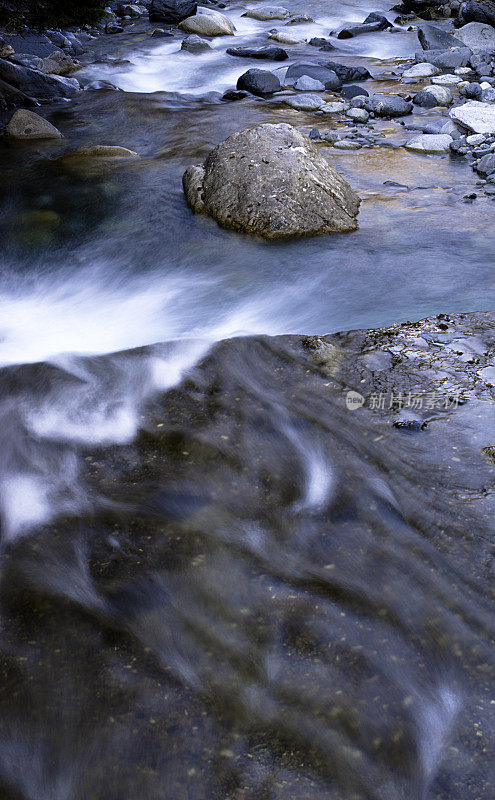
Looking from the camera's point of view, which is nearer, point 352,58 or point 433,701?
point 433,701

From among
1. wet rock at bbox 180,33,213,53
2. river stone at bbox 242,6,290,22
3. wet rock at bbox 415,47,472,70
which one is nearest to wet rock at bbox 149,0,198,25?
river stone at bbox 242,6,290,22

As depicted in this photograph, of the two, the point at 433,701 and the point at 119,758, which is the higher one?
the point at 119,758

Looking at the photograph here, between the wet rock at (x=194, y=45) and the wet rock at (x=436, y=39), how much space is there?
16.7 feet

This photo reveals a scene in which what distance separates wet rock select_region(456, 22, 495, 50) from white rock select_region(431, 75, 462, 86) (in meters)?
3.00

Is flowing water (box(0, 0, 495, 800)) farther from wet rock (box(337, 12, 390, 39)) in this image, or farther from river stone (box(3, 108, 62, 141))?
wet rock (box(337, 12, 390, 39))

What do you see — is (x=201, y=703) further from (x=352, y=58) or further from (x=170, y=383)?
(x=352, y=58)

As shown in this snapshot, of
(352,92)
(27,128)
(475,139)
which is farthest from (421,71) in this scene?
(27,128)

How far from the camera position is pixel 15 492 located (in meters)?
3.47

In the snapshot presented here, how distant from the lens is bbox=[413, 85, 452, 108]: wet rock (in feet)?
35.4

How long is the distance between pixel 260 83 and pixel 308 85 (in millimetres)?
988

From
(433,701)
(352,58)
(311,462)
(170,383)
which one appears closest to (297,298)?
(170,383)

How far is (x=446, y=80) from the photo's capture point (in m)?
12.0

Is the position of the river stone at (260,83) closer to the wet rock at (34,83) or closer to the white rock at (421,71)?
the white rock at (421,71)

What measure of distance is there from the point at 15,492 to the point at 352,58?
1424 cm
